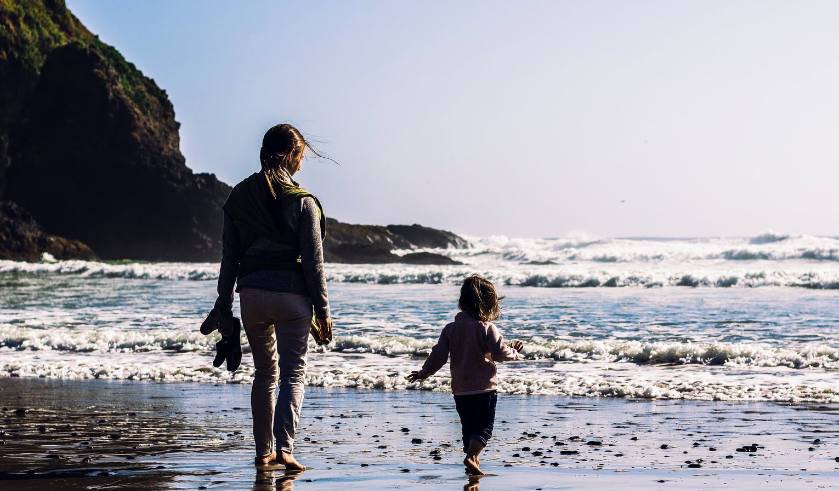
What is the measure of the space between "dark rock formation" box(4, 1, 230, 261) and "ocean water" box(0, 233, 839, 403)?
26.3 m

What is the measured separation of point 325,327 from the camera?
4.70m

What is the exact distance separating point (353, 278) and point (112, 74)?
30792mm

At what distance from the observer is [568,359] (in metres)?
10.9

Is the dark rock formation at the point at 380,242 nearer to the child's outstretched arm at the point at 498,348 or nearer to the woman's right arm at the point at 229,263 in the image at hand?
the child's outstretched arm at the point at 498,348

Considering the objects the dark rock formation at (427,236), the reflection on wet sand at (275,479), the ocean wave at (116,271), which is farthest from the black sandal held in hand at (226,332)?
the dark rock formation at (427,236)

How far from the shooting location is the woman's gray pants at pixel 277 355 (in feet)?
15.3

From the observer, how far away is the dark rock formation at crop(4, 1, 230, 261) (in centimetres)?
5269

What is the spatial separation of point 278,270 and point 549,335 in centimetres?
881

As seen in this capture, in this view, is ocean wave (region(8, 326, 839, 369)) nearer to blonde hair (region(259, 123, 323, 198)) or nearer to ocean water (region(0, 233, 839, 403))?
ocean water (region(0, 233, 839, 403))

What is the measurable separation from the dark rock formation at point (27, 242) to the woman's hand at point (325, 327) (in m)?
44.6

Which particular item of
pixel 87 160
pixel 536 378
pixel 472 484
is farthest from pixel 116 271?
pixel 472 484

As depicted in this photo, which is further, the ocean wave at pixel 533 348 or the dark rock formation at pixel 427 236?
the dark rock formation at pixel 427 236

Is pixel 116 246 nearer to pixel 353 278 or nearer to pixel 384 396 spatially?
pixel 353 278

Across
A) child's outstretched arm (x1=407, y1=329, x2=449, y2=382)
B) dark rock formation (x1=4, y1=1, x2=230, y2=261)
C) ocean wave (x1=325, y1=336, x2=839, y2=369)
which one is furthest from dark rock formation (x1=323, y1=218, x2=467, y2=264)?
child's outstretched arm (x1=407, y1=329, x2=449, y2=382)
